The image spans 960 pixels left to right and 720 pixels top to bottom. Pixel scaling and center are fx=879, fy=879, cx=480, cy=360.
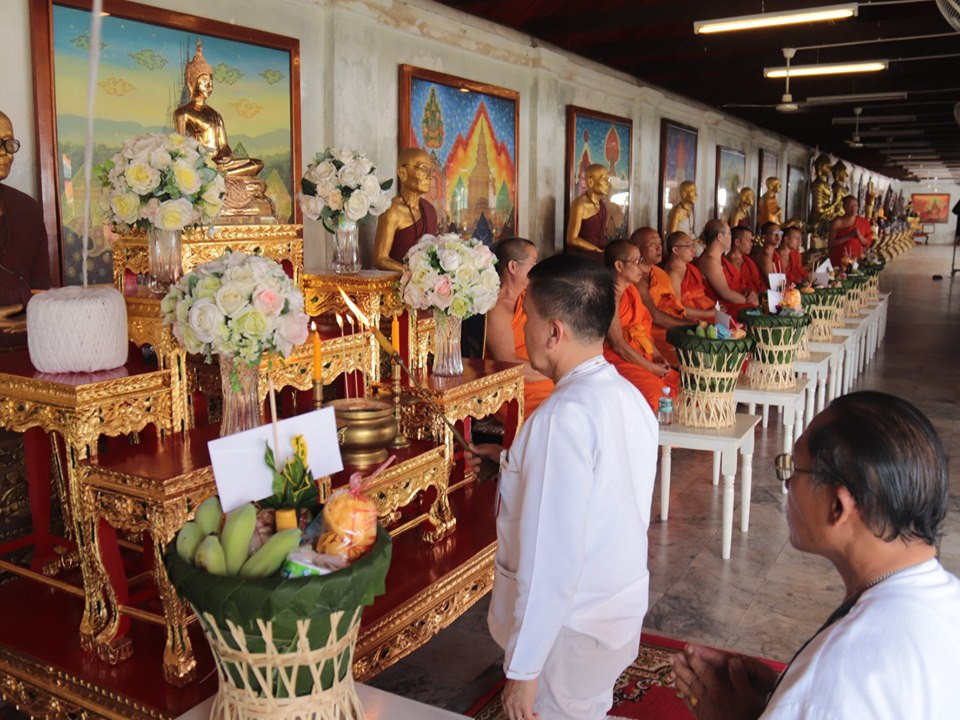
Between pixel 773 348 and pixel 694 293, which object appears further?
pixel 694 293

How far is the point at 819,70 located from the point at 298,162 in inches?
252

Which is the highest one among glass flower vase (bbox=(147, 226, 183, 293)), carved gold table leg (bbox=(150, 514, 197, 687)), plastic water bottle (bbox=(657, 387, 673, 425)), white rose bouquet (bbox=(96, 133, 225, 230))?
Answer: white rose bouquet (bbox=(96, 133, 225, 230))

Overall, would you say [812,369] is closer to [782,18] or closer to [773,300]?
[773,300]

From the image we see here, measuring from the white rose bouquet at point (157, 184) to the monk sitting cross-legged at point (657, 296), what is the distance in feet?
13.9

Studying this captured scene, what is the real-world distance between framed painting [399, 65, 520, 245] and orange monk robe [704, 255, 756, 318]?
1876 mm

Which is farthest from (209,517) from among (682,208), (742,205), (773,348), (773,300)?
(742,205)

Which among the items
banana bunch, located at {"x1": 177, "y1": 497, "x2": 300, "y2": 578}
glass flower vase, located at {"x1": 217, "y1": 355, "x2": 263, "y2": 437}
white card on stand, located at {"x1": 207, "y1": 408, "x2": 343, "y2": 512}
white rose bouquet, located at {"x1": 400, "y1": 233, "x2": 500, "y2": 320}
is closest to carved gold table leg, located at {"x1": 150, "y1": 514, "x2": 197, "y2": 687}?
glass flower vase, located at {"x1": 217, "y1": 355, "x2": 263, "y2": 437}

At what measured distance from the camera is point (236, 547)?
1.44 meters

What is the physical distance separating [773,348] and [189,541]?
393cm

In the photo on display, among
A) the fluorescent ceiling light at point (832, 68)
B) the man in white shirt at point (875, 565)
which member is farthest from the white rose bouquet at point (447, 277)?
the fluorescent ceiling light at point (832, 68)

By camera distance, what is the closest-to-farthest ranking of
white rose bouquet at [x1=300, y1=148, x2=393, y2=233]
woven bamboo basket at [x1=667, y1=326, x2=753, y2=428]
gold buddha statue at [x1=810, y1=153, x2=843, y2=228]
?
white rose bouquet at [x1=300, y1=148, x2=393, y2=233] < woven bamboo basket at [x1=667, y1=326, x2=753, y2=428] < gold buddha statue at [x1=810, y1=153, x2=843, y2=228]

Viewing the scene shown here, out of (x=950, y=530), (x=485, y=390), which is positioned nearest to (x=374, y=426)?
(x=485, y=390)

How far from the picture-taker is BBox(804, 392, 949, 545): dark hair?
114cm

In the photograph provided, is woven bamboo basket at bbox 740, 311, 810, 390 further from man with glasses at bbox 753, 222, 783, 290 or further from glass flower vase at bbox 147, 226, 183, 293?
man with glasses at bbox 753, 222, 783, 290
